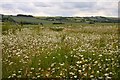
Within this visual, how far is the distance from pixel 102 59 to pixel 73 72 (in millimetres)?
1576

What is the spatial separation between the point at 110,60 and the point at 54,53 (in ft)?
7.34

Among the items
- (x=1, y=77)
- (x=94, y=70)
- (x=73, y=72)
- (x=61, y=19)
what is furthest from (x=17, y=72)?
(x=61, y=19)

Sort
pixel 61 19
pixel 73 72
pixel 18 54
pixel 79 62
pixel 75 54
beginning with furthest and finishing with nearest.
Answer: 1. pixel 61 19
2. pixel 18 54
3. pixel 75 54
4. pixel 79 62
5. pixel 73 72

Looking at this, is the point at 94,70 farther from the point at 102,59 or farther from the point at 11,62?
the point at 11,62

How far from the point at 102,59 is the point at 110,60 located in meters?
0.31

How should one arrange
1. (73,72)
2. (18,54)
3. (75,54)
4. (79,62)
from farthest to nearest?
(18,54) < (75,54) < (79,62) < (73,72)

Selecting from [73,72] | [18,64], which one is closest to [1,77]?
[18,64]

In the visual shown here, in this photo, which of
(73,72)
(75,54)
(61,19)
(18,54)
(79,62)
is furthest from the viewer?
(61,19)

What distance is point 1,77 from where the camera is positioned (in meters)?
8.02

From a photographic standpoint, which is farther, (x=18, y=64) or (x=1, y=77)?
(x=18, y=64)

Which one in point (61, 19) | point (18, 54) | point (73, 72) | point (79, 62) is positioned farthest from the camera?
point (61, 19)

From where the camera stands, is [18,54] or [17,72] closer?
[17,72]

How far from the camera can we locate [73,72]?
7.97 metres

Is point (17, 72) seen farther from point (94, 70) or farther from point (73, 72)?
point (94, 70)
